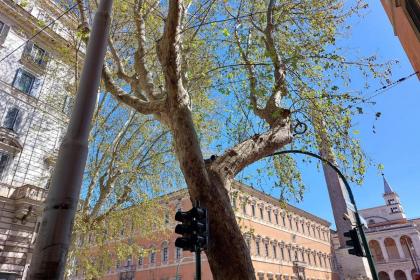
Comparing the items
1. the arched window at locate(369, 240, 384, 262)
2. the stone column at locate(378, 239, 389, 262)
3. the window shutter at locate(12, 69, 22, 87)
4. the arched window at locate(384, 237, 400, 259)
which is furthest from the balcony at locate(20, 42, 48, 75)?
the arched window at locate(384, 237, 400, 259)

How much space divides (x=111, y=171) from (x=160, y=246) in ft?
71.4

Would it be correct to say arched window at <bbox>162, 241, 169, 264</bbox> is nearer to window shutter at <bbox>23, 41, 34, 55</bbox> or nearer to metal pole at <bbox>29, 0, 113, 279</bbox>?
window shutter at <bbox>23, 41, 34, 55</bbox>

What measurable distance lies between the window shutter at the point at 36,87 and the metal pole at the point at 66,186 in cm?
1932

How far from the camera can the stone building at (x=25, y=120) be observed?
1534 centimetres

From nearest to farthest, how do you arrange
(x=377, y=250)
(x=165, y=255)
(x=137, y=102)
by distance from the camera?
(x=137, y=102), (x=165, y=255), (x=377, y=250)

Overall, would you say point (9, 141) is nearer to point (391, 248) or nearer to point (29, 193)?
point (29, 193)

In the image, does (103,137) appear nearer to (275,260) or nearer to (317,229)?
(275,260)

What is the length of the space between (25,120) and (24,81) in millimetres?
2593

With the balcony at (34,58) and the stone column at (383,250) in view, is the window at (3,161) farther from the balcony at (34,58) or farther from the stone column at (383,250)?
the stone column at (383,250)

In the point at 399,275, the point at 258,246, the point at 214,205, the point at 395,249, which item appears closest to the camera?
the point at 214,205

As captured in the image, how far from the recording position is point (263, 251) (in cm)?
3334

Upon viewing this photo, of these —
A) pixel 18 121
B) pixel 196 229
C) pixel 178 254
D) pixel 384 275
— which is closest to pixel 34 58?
pixel 18 121

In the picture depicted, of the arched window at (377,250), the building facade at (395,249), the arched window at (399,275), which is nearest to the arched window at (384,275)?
the building facade at (395,249)

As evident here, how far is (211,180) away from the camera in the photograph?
4.67 metres
